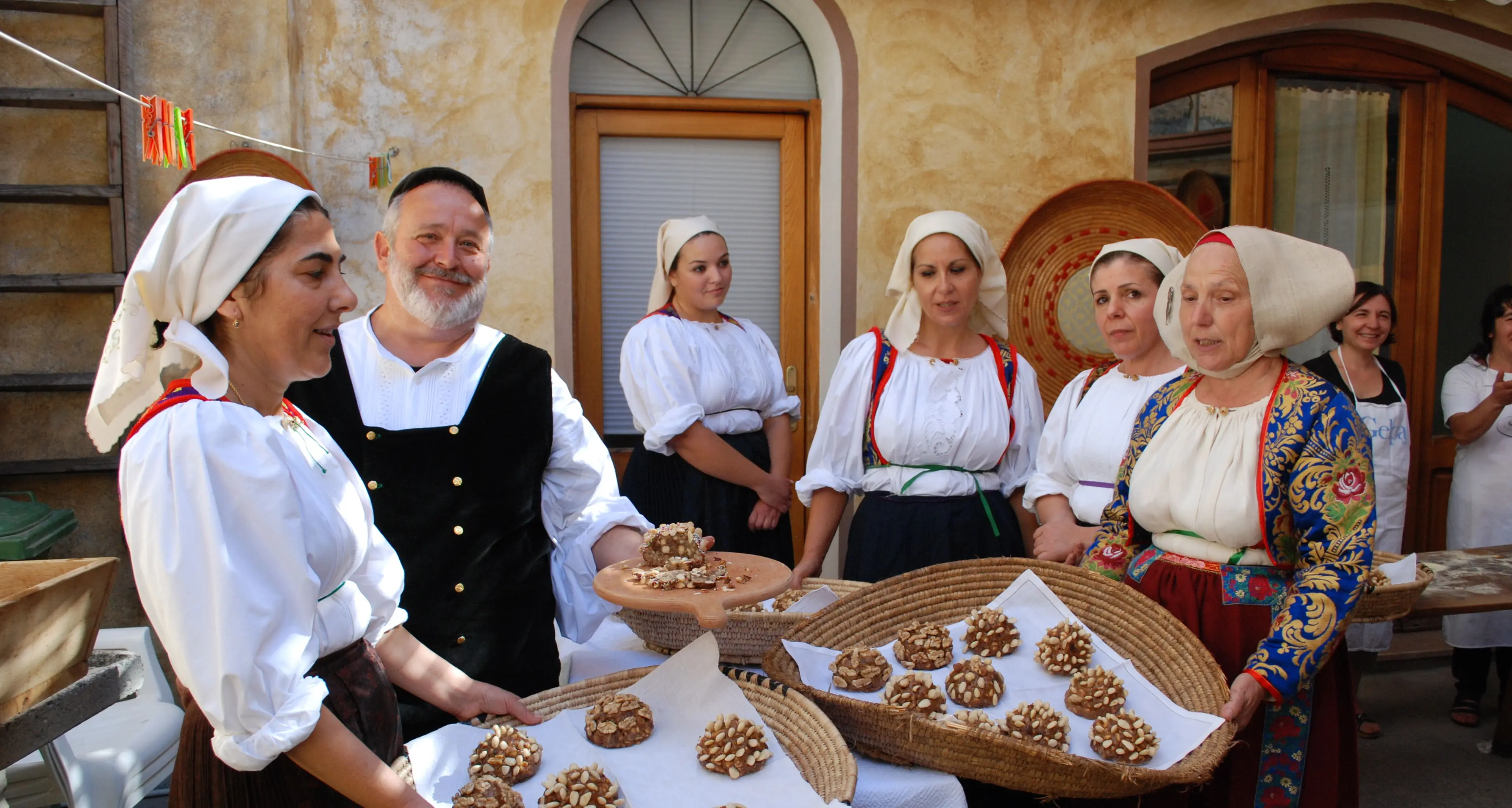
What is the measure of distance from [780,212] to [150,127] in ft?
8.75

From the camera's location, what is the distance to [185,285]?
1306 millimetres

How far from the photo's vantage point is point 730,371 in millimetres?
3773

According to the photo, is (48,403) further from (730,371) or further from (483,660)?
(483,660)

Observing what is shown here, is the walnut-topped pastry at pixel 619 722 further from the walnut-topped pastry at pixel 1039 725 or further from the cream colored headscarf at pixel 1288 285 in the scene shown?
the cream colored headscarf at pixel 1288 285

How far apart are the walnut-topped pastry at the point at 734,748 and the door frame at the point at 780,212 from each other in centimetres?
291

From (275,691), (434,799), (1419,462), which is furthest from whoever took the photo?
(1419,462)

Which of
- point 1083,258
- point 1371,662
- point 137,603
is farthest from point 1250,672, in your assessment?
point 137,603

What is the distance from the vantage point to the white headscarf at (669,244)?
3.87 metres

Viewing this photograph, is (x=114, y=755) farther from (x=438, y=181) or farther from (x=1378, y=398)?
(x=1378, y=398)

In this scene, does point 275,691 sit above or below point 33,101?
below

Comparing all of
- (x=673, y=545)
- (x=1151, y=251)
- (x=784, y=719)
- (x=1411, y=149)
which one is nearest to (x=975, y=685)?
(x=784, y=719)

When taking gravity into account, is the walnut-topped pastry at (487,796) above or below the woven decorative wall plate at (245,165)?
below

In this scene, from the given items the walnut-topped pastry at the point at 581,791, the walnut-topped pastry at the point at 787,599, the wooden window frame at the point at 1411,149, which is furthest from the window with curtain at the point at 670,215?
the walnut-topped pastry at the point at 581,791

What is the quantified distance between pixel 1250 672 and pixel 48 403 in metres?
4.41
